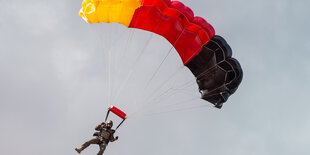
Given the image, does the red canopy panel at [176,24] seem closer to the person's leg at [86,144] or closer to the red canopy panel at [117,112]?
the red canopy panel at [117,112]

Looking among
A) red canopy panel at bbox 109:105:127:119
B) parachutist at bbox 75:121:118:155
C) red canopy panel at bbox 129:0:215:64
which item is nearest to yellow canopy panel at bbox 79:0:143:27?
red canopy panel at bbox 129:0:215:64

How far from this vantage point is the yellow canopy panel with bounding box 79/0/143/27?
1841cm

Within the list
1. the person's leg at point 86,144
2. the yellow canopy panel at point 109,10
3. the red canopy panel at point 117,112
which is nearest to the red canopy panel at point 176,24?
the yellow canopy panel at point 109,10

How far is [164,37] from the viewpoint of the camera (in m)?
19.9

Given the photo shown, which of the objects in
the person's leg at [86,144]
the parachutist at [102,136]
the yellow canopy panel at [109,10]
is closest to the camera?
the person's leg at [86,144]

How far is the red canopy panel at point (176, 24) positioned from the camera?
60.4 ft

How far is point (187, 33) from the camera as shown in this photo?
63.8 ft

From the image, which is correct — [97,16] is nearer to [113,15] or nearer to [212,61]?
[113,15]

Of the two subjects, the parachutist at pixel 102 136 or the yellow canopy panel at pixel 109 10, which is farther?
the yellow canopy panel at pixel 109 10

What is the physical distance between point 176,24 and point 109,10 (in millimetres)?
2682

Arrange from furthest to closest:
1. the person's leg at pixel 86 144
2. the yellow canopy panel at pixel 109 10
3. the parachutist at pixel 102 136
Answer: the yellow canopy panel at pixel 109 10, the parachutist at pixel 102 136, the person's leg at pixel 86 144

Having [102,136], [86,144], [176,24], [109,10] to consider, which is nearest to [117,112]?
[102,136]

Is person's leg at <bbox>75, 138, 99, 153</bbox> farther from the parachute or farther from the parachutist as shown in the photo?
the parachute

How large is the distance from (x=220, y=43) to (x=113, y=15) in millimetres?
4348
